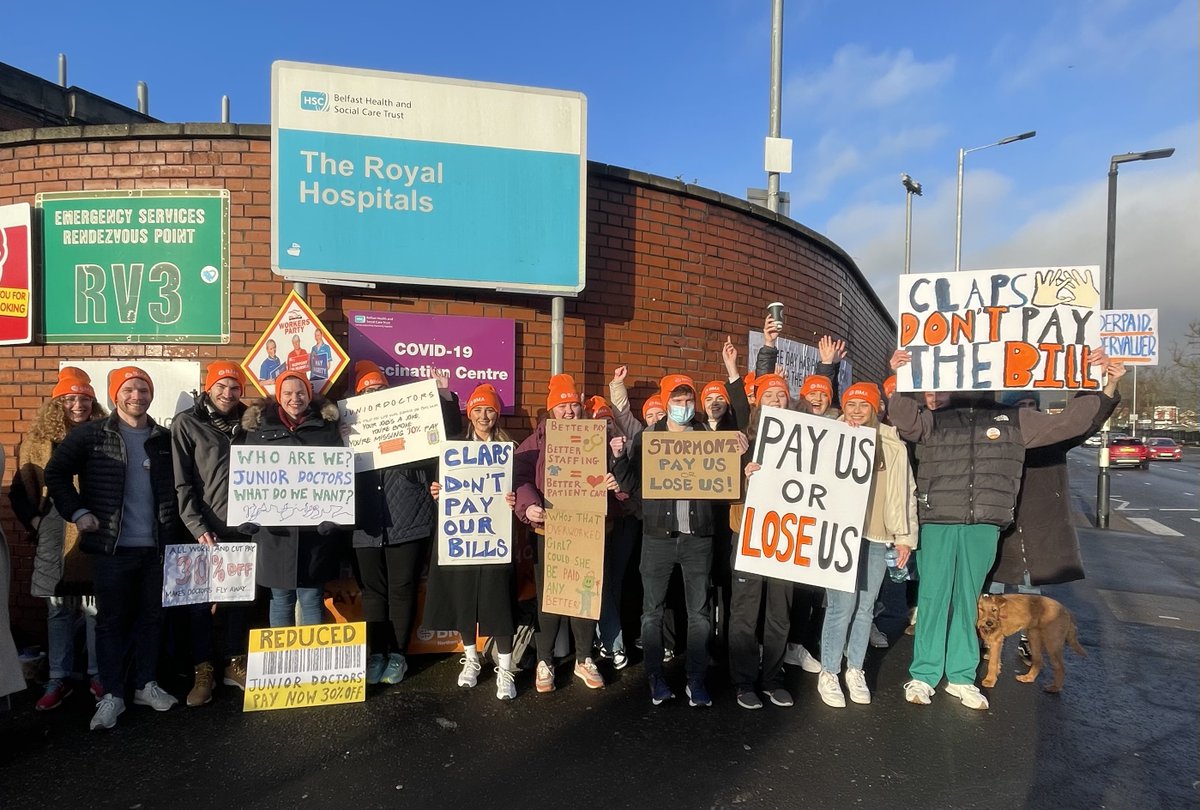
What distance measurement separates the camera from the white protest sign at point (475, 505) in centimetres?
409

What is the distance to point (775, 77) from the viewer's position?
6.90 m

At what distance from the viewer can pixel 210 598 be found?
3.88 meters

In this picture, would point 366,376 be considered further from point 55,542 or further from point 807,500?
point 807,500

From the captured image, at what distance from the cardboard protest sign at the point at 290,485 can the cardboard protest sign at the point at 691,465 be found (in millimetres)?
1822

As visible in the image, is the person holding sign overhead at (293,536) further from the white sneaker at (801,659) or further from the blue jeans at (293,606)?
the white sneaker at (801,659)

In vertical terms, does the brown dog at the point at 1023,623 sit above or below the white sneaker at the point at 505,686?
above

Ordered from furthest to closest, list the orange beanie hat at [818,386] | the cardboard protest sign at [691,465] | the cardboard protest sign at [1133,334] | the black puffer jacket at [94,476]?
the cardboard protest sign at [1133,334], the orange beanie hat at [818,386], the cardboard protest sign at [691,465], the black puffer jacket at [94,476]

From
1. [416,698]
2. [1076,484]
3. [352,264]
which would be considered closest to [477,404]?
[352,264]

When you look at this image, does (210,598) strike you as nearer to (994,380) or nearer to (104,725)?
(104,725)

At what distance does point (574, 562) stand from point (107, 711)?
2.72m

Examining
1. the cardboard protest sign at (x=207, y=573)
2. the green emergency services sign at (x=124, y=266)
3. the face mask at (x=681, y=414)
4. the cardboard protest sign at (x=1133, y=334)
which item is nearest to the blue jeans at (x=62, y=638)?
the cardboard protest sign at (x=207, y=573)

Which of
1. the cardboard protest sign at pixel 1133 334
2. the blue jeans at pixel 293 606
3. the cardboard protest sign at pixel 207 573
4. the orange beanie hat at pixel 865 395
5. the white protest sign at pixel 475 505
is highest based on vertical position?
the cardboard protest sign at pixel 1133 334

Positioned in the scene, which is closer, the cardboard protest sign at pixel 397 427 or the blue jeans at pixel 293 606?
the blue jeans at pixel 293 606

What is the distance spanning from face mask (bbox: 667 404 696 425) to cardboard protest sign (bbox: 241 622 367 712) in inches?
89.8
